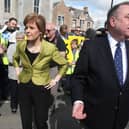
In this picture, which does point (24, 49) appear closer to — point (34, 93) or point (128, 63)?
point (34, 93)

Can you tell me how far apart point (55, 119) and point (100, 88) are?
11.2 feet

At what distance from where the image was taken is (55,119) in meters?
6.56

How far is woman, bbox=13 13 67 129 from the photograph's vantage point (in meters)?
4.63

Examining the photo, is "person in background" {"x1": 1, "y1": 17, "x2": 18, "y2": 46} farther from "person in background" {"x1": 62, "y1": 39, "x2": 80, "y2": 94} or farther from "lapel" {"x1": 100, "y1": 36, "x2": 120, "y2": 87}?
"lapel" {"x1": 100, "y1": 36, "x2": 120, "y2": 87}

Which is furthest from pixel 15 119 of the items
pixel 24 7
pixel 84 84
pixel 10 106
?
pixel 24 7

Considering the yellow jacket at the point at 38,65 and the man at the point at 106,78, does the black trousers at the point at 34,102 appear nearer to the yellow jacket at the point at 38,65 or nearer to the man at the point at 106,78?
the yellow jacket at the point at 38,65

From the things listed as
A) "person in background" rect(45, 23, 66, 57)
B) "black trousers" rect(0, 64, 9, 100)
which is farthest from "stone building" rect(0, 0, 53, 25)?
"person in background" rect(45, 23, 66, 57)

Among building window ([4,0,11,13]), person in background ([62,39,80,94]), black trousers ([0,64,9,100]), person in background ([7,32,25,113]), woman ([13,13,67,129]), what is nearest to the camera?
woman ([13,13,67,129])

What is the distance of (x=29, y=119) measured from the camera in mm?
4801

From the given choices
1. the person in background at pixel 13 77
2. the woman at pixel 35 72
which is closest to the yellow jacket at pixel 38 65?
the woman at pixel 35 72

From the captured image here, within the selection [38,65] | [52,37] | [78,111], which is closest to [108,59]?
[78,111]

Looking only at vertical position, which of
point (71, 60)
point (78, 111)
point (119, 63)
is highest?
point (119, 63)

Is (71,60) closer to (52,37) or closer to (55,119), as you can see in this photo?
(52,37)

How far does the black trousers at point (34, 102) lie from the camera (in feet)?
15.3
